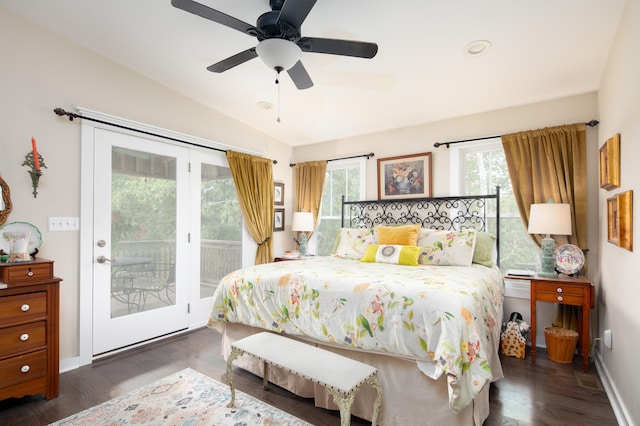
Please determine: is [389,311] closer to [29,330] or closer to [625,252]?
[625,252]

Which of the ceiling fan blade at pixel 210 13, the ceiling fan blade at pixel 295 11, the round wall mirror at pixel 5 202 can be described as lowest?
the round wall mirror at pixel 5 202

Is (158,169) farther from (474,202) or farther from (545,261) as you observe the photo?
(545,261)

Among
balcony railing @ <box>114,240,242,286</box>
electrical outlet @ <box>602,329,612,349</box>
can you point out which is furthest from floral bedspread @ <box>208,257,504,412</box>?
balcony railing @ <box>114,240,242,286</box>

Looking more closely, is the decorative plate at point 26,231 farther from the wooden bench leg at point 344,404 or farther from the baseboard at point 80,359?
the wooden bench leg at point 344,404

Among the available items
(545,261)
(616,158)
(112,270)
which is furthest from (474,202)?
(112,270)

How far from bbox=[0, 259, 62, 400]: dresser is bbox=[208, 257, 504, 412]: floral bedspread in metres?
1.10

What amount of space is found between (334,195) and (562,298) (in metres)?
3.06

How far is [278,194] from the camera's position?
5.03 metres

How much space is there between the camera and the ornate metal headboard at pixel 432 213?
371 centimetres

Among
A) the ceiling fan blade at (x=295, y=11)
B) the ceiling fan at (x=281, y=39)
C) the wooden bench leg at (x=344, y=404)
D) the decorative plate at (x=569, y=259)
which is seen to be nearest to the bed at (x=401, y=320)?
the wooden bench leg at (x=344, y=404)

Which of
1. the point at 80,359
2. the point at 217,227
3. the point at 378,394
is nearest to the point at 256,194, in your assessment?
the point at 217,227

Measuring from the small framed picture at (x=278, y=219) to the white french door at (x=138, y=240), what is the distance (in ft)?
4.80

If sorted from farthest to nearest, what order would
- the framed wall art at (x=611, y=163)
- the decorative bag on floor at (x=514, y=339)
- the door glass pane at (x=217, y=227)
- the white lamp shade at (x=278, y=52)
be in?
the door glass pane at (x=217, y=227)
the decorative bag on floor at (x=514, y=339)
the framed wall art at (x=611, y=163)
the white lamp shade at (x=278, y=52)

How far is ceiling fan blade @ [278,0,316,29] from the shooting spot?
1701mm
